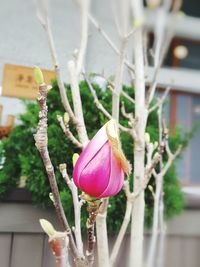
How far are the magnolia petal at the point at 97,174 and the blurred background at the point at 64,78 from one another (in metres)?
0.18

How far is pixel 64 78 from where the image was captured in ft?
5.57

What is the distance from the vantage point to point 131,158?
130cm

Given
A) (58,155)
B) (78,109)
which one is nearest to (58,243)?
(78,109)

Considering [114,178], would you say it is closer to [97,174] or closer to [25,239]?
[97,174]

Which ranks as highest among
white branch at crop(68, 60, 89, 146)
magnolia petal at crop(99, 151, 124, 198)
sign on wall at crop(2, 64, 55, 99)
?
sign on wall at crop(2, 64, 55, 99)

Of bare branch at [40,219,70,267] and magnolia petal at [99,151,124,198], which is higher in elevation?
magnolia petal at [99,151,124,198]

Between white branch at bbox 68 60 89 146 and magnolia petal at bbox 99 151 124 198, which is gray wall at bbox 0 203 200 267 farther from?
magnolia petal at bbox 99 151 124 198

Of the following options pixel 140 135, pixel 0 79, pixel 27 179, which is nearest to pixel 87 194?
pixel 140 135

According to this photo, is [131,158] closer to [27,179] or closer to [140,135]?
[140,135]

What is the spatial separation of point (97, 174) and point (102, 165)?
0.05 ft

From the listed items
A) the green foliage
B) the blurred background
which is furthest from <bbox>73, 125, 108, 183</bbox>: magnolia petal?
the green foliage

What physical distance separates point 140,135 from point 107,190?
1.92 ft

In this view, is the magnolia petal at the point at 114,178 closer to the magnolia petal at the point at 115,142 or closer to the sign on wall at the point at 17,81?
the magnolia petal at the point at 115,142

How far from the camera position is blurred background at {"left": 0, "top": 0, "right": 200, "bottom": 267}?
1200 millimetres
